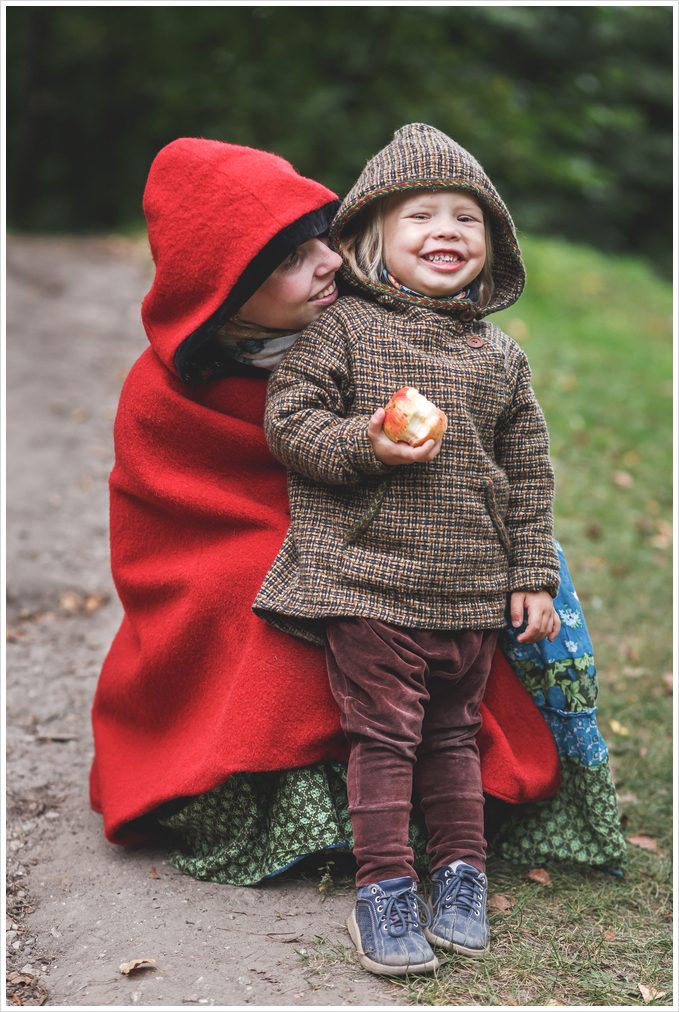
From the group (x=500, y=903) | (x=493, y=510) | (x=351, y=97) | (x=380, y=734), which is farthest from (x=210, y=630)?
(x=351, y=97)

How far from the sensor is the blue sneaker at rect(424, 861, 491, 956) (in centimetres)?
246

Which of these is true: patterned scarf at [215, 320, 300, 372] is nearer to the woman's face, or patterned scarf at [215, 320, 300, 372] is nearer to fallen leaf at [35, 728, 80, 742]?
the woman's face

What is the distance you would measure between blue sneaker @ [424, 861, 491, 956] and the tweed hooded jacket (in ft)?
1.96

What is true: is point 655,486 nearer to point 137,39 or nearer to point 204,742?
point 204,742

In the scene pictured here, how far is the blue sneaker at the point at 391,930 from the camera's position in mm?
2367

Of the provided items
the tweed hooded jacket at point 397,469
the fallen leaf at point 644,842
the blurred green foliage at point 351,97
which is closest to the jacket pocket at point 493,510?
the tweed hooded jacket at point 397,469

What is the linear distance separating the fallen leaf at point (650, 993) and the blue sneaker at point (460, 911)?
358 mm

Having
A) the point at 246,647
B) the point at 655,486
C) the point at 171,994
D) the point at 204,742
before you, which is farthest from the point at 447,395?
the point at 655,486

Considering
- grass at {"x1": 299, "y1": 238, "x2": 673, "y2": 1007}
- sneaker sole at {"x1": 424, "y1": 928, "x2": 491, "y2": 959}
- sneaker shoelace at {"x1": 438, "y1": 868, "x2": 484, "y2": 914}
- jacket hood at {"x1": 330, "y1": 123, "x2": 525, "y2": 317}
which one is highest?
jacket hood at {"x1": 330, "y1": 123, "x2": 525, "y2": 317}

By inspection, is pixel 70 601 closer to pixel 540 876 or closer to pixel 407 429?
pixel 540 876

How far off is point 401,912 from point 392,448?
1.04 metres

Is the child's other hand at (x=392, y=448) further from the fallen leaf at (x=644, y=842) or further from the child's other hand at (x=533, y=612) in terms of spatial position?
the fallen leaf at (x=644, y=842)

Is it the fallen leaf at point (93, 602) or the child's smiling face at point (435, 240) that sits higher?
the child's smiling face at point (435, 240)

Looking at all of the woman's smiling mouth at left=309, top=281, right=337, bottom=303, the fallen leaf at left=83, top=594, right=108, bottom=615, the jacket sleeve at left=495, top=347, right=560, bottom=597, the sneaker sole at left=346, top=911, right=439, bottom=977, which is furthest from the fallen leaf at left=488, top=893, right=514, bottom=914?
the fallen leaf at left=83, top=594, right=108, bottom=615
